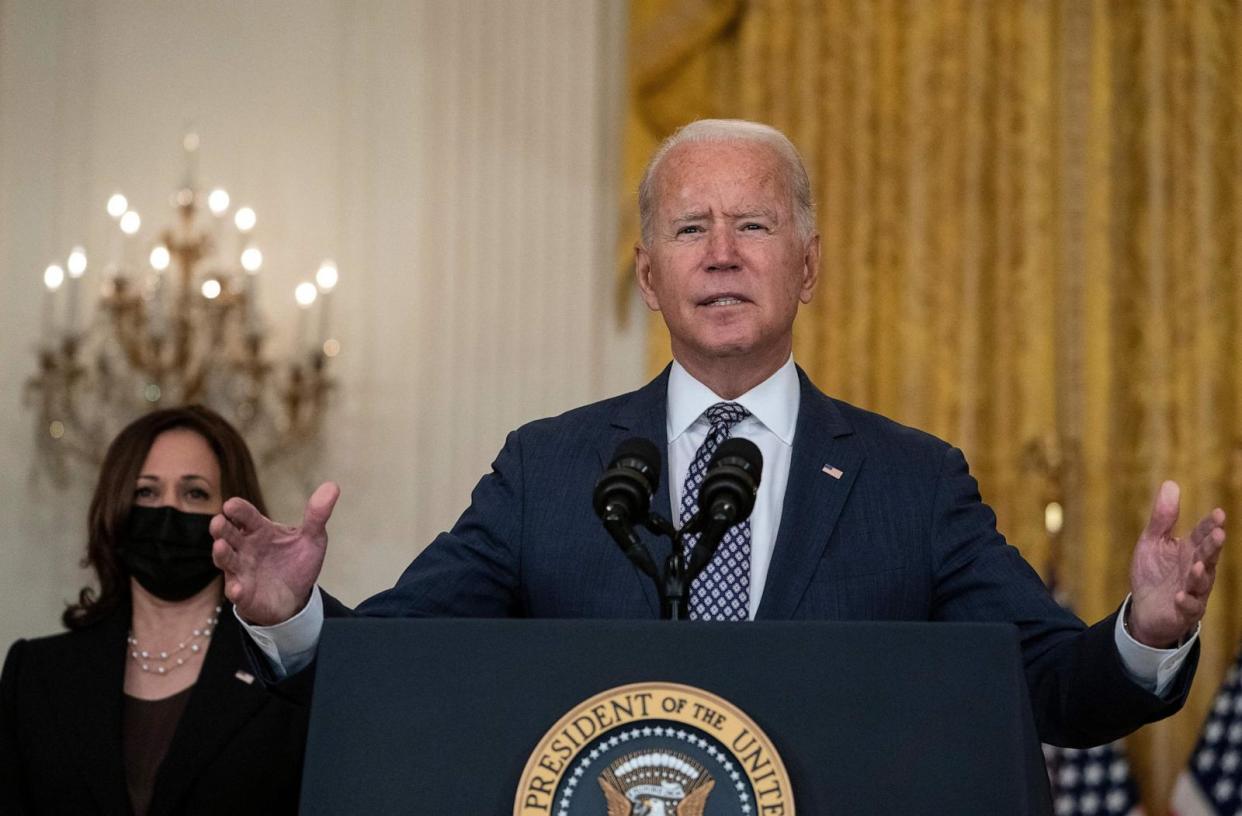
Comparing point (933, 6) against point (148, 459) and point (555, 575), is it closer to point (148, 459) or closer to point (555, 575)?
point (148, 459)

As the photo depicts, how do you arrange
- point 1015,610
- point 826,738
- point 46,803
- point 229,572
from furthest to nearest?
point 46,803 < point 1015,610 < point 229,572 < point 826,738

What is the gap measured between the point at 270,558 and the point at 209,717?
1.93 metres

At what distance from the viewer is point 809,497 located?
248cm

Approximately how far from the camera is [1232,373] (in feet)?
19.4

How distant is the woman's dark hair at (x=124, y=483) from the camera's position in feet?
13.7

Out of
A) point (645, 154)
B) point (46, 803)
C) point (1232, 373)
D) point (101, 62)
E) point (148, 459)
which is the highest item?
point (101, 62)

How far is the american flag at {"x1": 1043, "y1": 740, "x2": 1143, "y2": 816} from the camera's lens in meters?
5.38

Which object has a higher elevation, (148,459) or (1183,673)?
(148,459)

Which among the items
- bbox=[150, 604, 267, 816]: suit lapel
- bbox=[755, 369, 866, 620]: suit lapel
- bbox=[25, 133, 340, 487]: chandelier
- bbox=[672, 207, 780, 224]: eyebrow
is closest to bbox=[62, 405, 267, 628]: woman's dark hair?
bbox=[150, 604, 267, 816]: suit lapel

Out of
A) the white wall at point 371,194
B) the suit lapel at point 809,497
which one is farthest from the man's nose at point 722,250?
the white wall at point 371,194

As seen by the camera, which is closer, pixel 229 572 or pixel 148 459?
pixel 229 572

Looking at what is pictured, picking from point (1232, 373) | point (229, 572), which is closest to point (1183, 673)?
point (229, 572)

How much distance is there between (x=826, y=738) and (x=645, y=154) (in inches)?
186

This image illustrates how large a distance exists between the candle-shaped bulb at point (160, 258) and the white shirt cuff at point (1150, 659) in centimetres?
469
